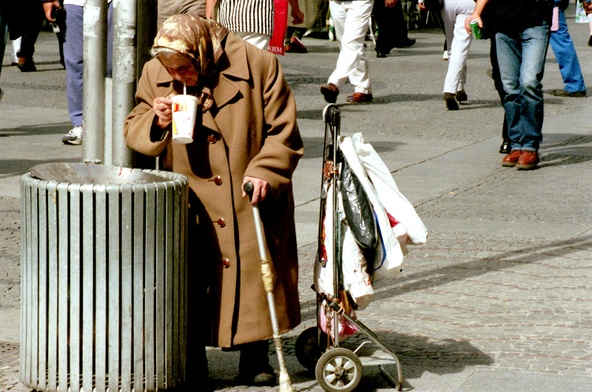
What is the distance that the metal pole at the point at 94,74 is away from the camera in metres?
4.64

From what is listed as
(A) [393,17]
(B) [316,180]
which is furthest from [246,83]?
(A) [393,17]

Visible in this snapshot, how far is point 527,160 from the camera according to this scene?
9.11 meters

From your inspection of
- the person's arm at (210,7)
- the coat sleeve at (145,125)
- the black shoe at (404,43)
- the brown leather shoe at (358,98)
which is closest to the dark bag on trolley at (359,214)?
the coat sleeve at (145,125)

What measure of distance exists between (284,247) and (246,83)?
65 cm

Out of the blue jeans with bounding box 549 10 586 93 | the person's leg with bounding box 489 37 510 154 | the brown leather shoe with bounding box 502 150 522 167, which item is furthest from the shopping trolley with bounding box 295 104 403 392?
the blue jeans with bounding box 549 10 586 93

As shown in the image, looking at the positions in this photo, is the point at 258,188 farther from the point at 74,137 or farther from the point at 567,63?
the point at 567,63

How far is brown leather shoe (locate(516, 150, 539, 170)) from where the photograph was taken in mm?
9117

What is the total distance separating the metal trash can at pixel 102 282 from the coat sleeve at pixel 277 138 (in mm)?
323

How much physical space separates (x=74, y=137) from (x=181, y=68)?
589 cm

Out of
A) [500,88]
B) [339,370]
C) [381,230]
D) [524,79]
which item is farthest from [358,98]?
[339,370]

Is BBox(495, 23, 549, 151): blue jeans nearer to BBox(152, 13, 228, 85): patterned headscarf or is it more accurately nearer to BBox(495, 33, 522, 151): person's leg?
BBox(495, 33, 522, 151): person's leg

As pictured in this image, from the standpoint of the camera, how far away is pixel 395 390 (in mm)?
4453

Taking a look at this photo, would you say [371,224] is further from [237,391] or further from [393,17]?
[393,17]

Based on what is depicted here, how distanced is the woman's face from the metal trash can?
1.23ft
